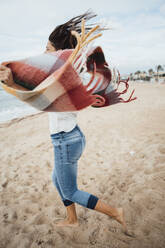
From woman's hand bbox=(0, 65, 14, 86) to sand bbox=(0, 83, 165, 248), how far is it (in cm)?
168

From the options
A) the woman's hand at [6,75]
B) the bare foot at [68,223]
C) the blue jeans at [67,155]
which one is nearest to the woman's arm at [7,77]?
the woman's hand at [6,75]

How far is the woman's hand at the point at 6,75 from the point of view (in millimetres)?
840

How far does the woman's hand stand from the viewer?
84 centimetres

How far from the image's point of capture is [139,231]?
164 cm

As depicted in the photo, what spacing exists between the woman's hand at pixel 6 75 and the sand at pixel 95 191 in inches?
66.2

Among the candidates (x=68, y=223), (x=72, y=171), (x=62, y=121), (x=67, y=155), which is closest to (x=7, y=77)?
(x=62, y=121)

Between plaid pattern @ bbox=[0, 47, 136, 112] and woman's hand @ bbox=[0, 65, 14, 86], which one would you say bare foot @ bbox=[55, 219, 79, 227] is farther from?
woman's hand @ bbox=[0, 65, 14, 86]

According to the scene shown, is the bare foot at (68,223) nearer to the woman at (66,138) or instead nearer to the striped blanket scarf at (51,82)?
the woman at (66,138)

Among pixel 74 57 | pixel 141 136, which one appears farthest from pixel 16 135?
pixel 74 57

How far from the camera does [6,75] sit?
84cm

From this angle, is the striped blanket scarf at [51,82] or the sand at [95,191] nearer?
the striped blanket scarf at [51,82]

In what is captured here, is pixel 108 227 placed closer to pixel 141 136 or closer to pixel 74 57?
pixel 74 57

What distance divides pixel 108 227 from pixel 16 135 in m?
4.69

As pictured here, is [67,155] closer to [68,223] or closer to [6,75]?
[6,75]
